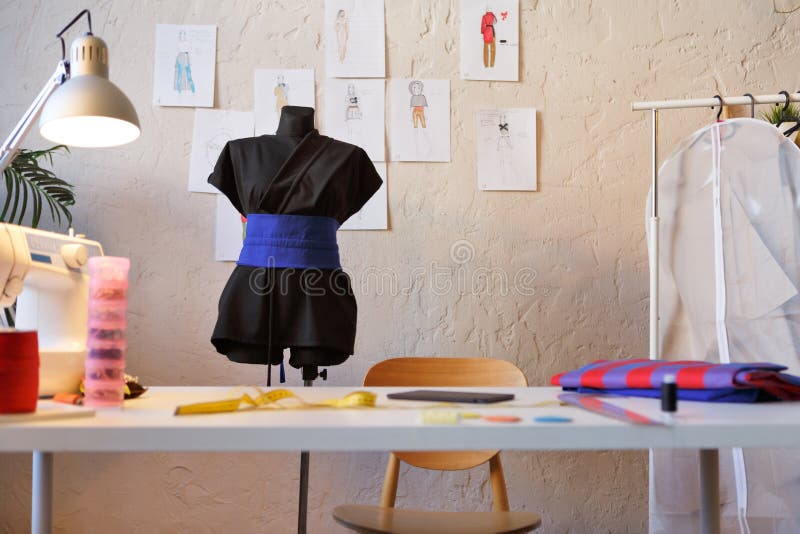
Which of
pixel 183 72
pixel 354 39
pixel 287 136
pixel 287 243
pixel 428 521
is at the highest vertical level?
pixel 354 39

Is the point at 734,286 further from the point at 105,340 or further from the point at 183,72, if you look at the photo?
the point at 183,72

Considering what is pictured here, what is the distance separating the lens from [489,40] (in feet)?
9.08

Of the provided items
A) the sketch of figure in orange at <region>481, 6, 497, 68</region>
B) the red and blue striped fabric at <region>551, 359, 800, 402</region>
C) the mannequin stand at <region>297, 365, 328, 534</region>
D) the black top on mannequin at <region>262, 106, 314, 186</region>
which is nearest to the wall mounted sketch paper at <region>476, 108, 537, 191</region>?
the sketch of figure in orange at <region>481, 6, 497, 68</region>

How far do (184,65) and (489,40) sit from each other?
1.03 m

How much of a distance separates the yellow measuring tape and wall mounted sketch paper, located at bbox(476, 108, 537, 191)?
167 centimetres

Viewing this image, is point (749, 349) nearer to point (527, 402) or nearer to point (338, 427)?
point (527, 402)

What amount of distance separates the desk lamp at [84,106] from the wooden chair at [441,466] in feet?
3.05

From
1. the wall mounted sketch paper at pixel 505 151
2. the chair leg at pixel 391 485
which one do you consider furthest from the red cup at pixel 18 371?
the wall mounted sketch paper at pixel 505 151

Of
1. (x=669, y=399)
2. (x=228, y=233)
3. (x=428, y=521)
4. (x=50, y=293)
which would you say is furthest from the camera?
(x=228, y=233)

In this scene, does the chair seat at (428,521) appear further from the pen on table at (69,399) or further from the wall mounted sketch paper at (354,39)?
the wall mounted sketch paper at (354,39)

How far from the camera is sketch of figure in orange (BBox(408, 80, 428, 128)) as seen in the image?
9.00 feet

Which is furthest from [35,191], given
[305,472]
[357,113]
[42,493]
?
[42,493]

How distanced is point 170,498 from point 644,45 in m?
2.18

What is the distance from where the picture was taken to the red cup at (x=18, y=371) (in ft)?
3.23
